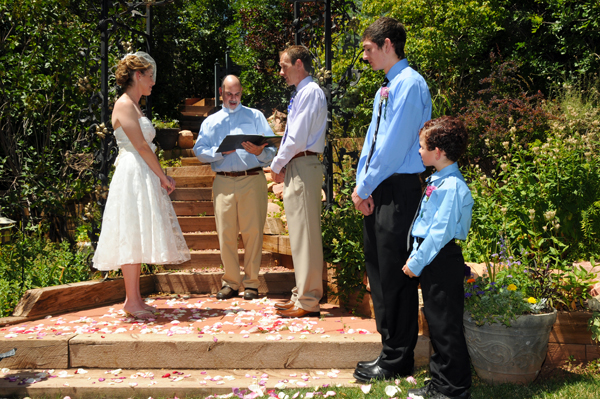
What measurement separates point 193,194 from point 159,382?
4086mm

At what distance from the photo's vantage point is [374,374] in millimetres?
3158

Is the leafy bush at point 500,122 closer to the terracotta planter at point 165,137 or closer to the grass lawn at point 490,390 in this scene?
the grass lawn at point 490,390

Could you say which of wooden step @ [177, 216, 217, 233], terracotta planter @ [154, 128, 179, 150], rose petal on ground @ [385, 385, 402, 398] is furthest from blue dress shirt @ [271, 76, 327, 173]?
terracotta planter @ [154, 128, 179, 150]

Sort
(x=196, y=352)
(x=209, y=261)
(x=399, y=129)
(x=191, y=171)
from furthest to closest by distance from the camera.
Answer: (x=191, y=171) < (x=209, y=261) < (x=196, y=352) < (x=399, y=129)

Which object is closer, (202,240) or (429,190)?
(429,190)

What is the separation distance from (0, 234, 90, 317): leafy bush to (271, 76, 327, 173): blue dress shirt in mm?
2515

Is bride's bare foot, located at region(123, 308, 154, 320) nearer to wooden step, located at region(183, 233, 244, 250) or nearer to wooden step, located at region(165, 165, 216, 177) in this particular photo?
wooden step, located at region(183, 233, 244, 250)

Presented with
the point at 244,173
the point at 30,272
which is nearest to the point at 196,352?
the point at 244,173

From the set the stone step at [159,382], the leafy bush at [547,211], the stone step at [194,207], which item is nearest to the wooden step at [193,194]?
the stone step at [194,207]

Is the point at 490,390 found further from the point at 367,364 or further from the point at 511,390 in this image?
the point at 367,364

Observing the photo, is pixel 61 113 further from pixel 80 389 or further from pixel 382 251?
pixel 382 251

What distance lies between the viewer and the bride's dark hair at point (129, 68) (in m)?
4.21

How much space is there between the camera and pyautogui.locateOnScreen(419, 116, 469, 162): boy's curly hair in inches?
109

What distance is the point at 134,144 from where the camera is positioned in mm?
4164
